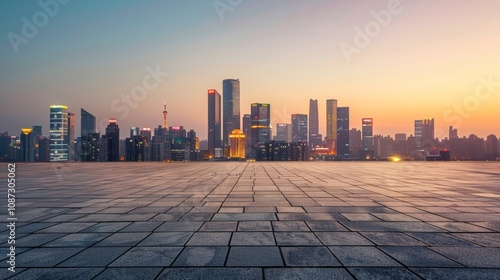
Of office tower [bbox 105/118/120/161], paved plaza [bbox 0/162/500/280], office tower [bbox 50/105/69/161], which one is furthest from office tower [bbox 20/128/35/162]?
paved plaza [bbox 0/162/500/280]

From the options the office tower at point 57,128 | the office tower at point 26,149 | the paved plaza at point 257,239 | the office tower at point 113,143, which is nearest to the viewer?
the paved plaza at point 257,239

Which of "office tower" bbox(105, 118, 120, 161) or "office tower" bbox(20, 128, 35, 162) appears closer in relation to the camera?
"office tower" bbox(105, 118, 120, 161)

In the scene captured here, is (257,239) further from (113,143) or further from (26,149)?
(26,149)

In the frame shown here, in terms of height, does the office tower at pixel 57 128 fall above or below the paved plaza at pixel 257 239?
above

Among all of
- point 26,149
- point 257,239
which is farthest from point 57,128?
point 257,239

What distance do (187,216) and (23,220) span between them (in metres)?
4.47

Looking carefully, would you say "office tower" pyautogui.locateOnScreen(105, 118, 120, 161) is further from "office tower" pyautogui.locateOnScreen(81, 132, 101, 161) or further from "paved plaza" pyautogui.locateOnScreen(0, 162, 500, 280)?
"paved plaza" pyautogui.locateOnScreen(0, 162, 500, 280)

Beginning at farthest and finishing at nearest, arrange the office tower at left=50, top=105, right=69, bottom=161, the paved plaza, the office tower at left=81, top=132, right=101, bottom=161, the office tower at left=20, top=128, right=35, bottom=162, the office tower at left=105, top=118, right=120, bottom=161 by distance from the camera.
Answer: the office tower at left=20, top=128, right=35, bottom=162 < the office tower at left=50, top=105, right=69, bottom=161 < the office tower at left=81, top=132, right=101, bottom=161 < the office tower at left=105, top=118, right=120, bottom=161 < the paved plaza

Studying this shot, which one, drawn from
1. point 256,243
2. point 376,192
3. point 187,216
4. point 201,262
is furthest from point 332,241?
point 376,192

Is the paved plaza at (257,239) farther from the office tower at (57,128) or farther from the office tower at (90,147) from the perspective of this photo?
the office tower at (57,128)

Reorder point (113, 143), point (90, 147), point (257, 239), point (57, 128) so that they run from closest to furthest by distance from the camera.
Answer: point (257, 239) → point (113, 143) → point (90, 147) → point (57, 128)

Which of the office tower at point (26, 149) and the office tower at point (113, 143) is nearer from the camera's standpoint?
the office tower at point (113, 143)

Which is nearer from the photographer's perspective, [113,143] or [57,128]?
[113,143]

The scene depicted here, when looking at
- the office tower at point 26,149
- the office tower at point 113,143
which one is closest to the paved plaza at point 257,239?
the office tower at point 113,143
